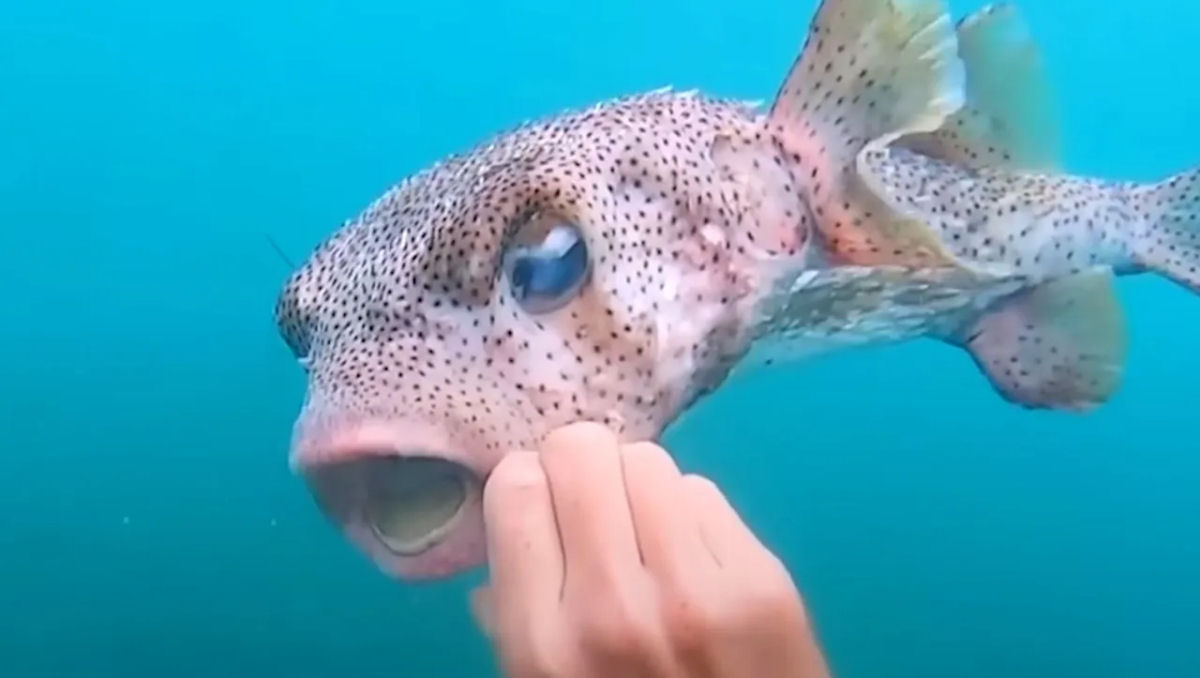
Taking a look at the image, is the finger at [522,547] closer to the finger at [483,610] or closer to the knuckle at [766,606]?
the finger at [483,610]

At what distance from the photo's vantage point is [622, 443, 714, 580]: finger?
100 centimetres

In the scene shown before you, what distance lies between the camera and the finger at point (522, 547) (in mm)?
1016

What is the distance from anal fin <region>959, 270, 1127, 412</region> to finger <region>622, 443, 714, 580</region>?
162cm

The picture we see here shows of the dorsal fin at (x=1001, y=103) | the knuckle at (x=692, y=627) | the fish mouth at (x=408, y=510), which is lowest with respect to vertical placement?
the knuckle at (x=692, y=627)

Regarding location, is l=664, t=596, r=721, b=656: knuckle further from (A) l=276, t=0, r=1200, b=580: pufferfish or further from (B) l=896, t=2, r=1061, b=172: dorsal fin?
(B) l=896, t=2, r=1061, b=172: dorsal fin

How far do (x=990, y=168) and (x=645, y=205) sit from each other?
3.05ft

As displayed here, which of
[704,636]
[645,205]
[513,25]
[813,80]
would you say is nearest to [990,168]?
[813,80]

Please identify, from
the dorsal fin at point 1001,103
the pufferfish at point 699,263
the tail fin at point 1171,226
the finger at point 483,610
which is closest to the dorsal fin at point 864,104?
the pufferfish at point 699,263

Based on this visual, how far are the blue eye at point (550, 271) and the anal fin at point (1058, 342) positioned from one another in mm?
1096

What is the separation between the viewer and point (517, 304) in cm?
168

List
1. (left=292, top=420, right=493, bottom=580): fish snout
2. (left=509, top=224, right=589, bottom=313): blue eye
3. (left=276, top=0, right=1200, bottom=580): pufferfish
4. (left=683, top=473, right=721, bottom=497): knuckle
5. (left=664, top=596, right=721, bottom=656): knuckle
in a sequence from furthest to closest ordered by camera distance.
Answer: (left=509, top=224, right=589, bottom=313): blue eye → (left=276, top=0, right=1200, bottom=580): pufferfish → (left=292, top=420, right=493, bottom=580): fish snout → (left=683, top=473, right=721, bottom=497): knuckle → (left=664, top=596, right=721, bottom=656): knuckle

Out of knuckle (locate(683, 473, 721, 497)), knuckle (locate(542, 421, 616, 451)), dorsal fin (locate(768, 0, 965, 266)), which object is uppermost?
dorsal fin (locate(768, 0, 965, 266))

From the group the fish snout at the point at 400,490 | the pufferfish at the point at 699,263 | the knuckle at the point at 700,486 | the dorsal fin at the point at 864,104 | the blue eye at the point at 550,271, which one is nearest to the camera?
the knuckle at the point at 700,486

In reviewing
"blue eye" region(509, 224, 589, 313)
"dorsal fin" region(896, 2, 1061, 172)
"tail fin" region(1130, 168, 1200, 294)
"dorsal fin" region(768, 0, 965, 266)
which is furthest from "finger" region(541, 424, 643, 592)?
"tail fin" region(1130, 168, 1200, 294)
